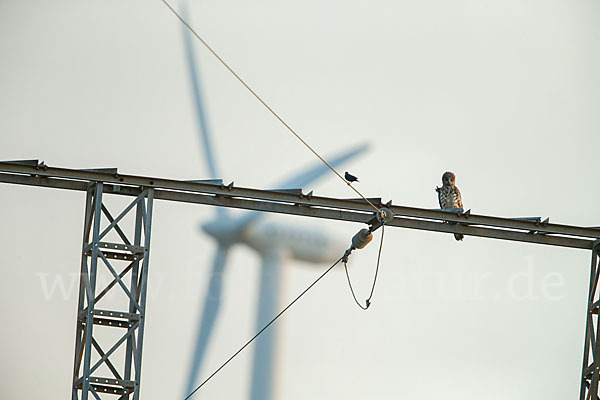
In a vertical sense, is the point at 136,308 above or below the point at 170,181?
below

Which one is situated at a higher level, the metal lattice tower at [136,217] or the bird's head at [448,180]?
the bird's head at [448,180]

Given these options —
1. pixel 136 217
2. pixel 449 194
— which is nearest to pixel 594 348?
pixel 449 194

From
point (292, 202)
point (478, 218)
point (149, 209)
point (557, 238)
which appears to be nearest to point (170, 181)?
point (149, 209)

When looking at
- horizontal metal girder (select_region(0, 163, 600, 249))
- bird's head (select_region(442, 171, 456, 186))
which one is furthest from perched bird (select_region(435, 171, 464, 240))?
horizontal metal girder (select_region(0, 163, 600, 249))

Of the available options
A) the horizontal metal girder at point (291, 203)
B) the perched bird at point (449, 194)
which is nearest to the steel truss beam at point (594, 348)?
the horizontal metal girder at point (291, 203)

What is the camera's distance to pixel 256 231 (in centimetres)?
3069

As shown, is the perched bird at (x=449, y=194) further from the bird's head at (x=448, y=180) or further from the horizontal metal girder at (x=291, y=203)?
the horizontal metal girder at (x=291, y=203)

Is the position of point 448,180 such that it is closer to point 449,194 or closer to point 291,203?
point 449,194

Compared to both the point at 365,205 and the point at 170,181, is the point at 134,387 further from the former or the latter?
the point at 365,205

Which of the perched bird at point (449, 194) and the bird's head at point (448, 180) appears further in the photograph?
the bird's head at point (448, 180)

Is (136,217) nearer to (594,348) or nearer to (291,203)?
(291,203)

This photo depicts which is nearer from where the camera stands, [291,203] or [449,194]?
[291,203]

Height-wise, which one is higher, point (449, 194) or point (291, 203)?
point (449, 194)

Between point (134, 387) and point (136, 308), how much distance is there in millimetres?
1299
